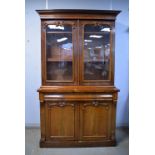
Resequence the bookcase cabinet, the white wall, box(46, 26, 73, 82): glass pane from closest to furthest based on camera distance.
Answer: the bookcase cabinet
box(46, 26, 73, 82): glass pane
the white wall

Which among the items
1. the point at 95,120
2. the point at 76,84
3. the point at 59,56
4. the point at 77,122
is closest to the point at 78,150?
the point at 77,122

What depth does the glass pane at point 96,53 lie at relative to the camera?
3.28 m

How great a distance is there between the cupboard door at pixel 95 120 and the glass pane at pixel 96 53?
0.45m

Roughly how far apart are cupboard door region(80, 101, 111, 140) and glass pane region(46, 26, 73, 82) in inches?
21.8

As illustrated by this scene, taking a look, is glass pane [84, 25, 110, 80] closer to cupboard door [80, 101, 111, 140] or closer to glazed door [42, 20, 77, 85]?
glazed door [42, 20, 77, 85]

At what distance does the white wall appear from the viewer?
12.8 ft

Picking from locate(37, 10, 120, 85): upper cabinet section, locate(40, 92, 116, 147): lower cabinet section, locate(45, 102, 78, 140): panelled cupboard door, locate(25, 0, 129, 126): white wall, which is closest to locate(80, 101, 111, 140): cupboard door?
locate(40, 92, 116, 147): lower cabinet section

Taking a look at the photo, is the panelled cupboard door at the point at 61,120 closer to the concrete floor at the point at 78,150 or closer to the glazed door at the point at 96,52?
the concrete floor at the point at 78,150

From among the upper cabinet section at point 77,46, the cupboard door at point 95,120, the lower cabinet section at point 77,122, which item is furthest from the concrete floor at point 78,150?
the upper cabinet section at point 77,46
